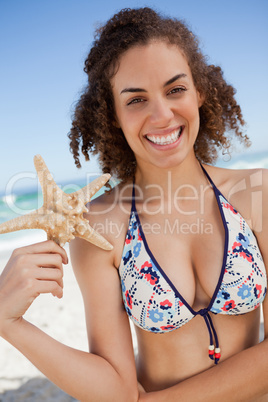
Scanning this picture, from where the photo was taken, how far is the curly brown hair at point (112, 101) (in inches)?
77.1

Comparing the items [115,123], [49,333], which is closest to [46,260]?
[115,123]

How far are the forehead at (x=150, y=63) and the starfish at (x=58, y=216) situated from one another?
578 mm

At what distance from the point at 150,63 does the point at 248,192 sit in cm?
79

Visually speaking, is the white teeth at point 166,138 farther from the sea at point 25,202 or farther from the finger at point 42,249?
the sea at point 25,202

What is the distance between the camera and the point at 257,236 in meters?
1.89

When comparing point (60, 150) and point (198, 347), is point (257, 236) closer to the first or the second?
point (198, 347)

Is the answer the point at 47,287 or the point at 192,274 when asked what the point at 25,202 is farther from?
the point at 47,287

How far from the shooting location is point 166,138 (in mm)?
1863

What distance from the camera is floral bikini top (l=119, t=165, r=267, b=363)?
1.78 meters

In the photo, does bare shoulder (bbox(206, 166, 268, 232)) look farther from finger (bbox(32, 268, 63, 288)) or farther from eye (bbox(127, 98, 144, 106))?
finger (bbox(32, 268, 63, 288))

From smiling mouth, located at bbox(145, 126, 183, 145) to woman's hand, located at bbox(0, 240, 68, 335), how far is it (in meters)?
0.73

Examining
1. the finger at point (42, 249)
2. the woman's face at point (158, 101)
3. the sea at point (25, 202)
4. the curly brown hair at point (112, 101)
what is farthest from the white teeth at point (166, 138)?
the sea at point (25, 202)

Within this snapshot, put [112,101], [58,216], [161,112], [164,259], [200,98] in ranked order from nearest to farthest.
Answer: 1. [58,216]
2. [161,112]
3. [164,259]
4. [112,101]
5. [200,98]

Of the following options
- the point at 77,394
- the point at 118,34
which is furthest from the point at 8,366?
the point at 118,34
